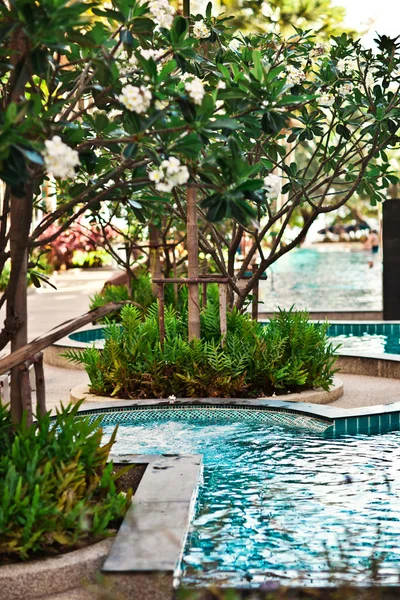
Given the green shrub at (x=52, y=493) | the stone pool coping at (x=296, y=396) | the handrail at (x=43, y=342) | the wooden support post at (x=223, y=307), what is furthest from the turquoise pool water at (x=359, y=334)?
the handrail at (x=43, y=342)

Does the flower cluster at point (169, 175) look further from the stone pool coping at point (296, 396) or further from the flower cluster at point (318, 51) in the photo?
the flower cluster at point (318, 51)

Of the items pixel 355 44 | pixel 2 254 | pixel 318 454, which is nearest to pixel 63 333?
pixel 2 254

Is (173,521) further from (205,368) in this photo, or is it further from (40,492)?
(205,368)

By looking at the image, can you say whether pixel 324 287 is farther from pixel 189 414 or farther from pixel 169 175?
pixel 169 175

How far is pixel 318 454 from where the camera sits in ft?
21.9

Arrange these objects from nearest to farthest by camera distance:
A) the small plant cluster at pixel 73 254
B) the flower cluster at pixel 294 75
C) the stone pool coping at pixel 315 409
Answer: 1. the stone pool coping at pixel 315 409
2. the flower cluster at pixel 294 75
3. the small plant cluster at pixel 73 254

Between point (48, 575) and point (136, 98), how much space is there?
192 centimetres

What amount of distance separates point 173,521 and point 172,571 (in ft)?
1.73

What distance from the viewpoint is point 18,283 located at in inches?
178

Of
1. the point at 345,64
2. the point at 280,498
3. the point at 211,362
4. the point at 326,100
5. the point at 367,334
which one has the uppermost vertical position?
the point at 345,64

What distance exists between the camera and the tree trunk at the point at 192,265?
8.48m

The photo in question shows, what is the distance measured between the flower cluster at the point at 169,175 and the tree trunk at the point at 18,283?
64 centimetres

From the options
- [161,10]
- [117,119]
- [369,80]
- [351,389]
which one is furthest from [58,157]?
[351,389]

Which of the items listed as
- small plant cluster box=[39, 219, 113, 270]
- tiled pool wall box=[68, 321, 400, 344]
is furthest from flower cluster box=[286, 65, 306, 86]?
small plant cluster box=[39, 219, 113, 270]
